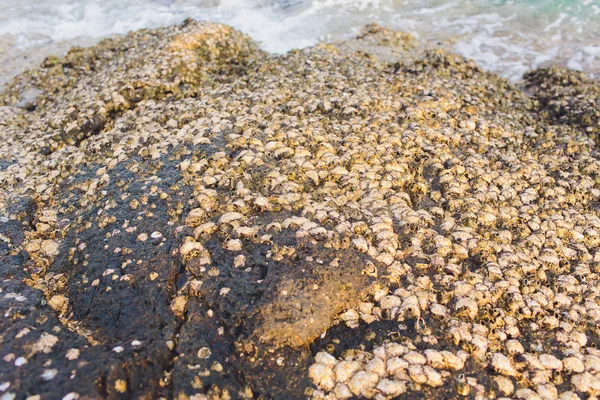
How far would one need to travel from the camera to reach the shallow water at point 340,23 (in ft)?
30.3

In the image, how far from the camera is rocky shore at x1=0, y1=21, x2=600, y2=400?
2.74 metres

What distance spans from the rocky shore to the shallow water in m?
3.80

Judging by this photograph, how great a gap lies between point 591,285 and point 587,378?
952 millimetres

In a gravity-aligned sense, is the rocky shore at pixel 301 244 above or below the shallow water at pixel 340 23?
above

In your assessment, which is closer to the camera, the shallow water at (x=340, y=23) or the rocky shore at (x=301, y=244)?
the rocky shore at (x=301, y=244)

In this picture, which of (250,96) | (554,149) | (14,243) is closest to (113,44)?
(250,96)

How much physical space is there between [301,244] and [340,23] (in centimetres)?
848

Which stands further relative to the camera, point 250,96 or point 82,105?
point 82,105

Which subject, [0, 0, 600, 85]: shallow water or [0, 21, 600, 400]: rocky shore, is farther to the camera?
[0, 0, 600, 85]: shallow water

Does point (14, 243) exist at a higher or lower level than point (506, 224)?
higher

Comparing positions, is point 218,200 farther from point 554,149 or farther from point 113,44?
point 113,44

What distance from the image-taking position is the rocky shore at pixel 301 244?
9.00ft

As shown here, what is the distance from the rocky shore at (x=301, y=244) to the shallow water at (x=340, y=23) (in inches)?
150

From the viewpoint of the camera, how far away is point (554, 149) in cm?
515
